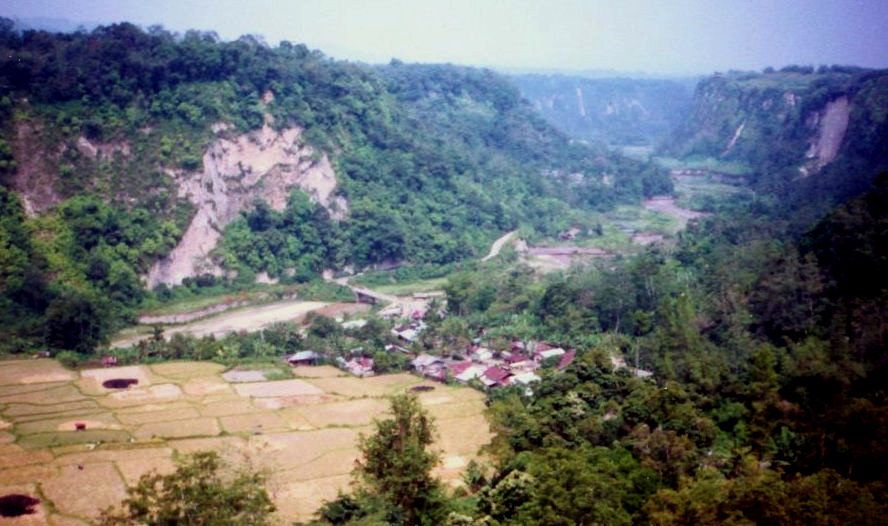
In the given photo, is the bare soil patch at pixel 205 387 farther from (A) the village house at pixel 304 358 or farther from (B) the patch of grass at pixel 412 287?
(B) the patch of grass at pixel 412 287

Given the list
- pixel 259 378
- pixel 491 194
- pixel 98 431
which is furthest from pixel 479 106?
pixel 98 431

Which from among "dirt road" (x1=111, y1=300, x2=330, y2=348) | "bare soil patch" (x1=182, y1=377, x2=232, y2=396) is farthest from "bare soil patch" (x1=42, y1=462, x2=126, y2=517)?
"dirt road" (x1=111, y1=300, x2=330, y2=348)

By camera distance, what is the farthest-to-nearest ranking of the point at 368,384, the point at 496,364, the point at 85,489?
the point at 496,364
the point at 368,384
the point at 85,489

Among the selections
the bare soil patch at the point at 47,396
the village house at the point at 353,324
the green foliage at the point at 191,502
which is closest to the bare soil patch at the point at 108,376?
the bare soil patch at the point at 47,396

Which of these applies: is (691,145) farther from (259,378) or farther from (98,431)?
(98,431)

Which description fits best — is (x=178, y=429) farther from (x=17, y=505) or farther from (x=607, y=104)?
(x=607, y=104)

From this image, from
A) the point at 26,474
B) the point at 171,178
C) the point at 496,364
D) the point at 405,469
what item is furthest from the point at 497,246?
the point at 26,474
